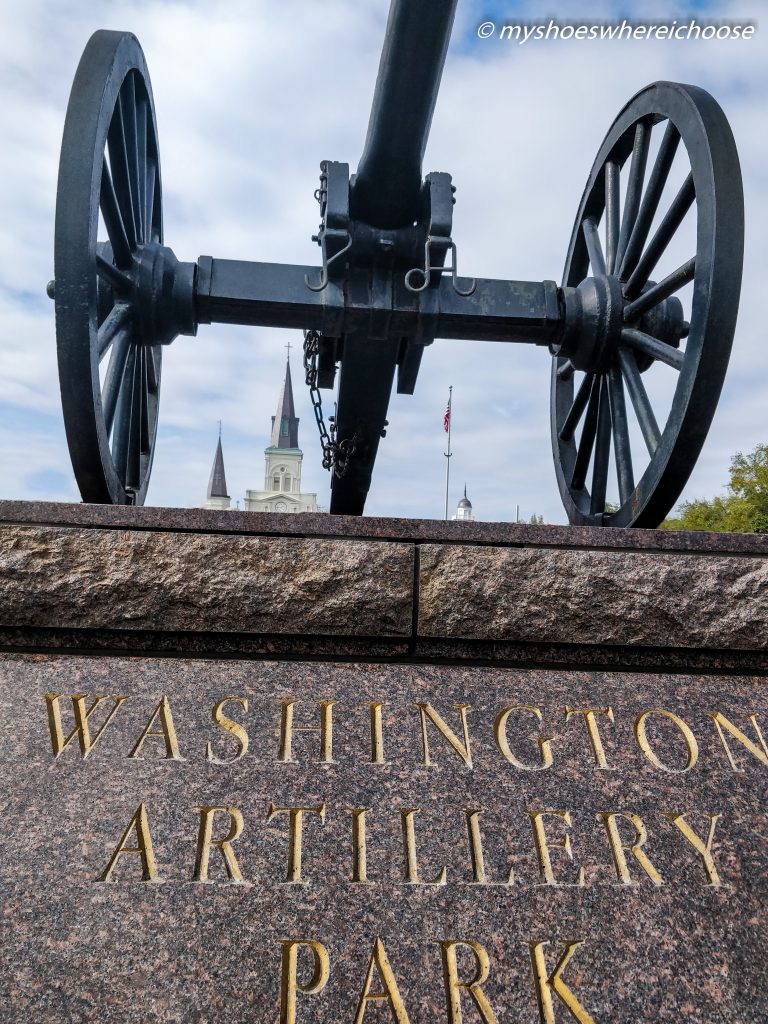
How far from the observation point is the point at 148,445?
15.2 feet

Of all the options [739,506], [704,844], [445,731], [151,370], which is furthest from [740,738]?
[739,506]

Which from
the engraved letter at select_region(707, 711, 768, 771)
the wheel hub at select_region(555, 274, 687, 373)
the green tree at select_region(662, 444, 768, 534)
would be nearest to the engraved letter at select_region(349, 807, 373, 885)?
the engraved letter at select_region(707, 711, 768, 771)

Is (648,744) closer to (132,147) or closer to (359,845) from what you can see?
(359,845)

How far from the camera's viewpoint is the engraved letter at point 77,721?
7.59ft

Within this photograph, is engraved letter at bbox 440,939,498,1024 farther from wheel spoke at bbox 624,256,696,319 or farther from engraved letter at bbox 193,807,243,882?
wheel spoke at bbox 624,256,696,319

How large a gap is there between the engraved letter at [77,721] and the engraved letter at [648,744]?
1.35 metres

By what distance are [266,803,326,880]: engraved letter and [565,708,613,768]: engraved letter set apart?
72 cm

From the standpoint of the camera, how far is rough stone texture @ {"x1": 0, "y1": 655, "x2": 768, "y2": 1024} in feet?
6.26

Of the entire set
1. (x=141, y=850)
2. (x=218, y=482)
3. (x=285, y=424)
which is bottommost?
(x=141, y=850)

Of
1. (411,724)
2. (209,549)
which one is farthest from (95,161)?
(411,724)

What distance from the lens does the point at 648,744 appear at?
245 cm

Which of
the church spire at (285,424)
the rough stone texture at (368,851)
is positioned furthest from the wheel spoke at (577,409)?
the church spire at (285,424)

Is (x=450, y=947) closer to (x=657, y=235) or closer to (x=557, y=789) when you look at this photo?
(x=557, y=789)

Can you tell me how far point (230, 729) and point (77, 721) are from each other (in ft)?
1.27
